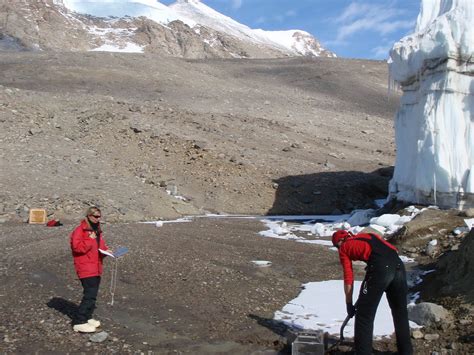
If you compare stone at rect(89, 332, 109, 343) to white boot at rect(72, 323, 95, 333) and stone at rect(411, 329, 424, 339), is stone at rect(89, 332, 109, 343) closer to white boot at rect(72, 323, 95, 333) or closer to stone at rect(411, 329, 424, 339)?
white boot at rect(72, 323, 95, 333)

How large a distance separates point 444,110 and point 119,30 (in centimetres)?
10406

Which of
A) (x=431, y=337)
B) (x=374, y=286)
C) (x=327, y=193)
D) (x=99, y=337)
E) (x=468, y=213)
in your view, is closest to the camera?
(x=374, y=286)

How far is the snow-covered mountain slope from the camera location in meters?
93.4

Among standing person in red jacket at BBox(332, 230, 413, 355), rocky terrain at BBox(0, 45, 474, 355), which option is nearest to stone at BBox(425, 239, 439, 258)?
rocky terrain at BBox(0, 45, 474, 355)

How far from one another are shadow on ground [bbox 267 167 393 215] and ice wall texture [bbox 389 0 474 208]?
6341 millimetres

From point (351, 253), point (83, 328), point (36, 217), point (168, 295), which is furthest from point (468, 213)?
point (36, 217)

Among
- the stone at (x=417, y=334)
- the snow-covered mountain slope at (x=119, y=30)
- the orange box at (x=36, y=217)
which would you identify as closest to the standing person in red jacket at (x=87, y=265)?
the stone at (x=417, y=334)

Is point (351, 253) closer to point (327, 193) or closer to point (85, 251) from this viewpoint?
point (85, 251)

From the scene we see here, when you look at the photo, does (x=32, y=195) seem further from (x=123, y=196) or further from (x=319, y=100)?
(x=319, y=100)

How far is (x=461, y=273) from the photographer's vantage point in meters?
7.98

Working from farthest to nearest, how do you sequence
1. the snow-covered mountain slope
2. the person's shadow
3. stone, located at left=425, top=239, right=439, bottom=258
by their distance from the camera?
the snow-covered mountain slope, stone, located at left=425, top=239, right=439, bottom=258, the person's shadow

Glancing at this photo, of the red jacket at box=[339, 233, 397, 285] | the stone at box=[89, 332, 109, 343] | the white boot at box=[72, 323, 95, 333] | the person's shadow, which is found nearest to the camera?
the red jacket at box=[339, 233, 397, 285]

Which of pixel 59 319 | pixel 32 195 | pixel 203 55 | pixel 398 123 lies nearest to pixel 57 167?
pixel 32 195

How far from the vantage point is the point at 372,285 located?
559 cm
